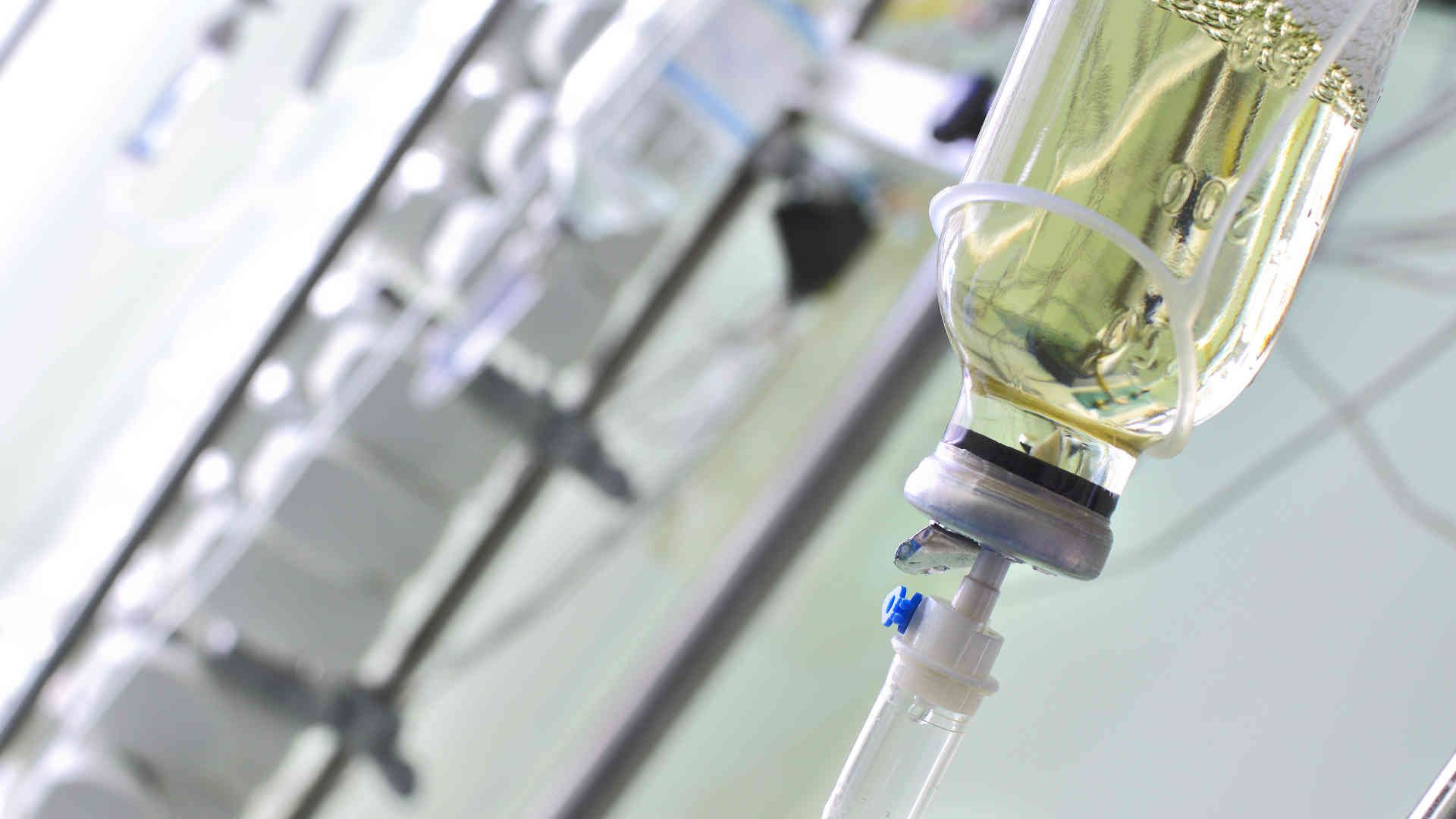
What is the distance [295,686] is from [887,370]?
1.87 ft

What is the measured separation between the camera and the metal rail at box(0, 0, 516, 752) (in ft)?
2.98

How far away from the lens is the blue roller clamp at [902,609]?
333 mm

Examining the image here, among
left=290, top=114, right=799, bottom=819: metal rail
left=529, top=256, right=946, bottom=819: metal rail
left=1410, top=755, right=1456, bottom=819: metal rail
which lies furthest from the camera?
left=290, top=114, right=799, bottom=819: metal rail

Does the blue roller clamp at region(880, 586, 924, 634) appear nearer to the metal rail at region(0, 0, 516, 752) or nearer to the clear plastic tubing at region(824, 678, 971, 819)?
the clear plastic tubing at region(824, 678, 971, 819)

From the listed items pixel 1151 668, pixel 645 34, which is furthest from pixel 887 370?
pixel 645 34

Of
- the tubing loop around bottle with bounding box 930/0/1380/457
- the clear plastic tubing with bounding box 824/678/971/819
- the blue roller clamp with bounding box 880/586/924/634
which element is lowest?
the clear plastic tubing with bounding box 824/678/971/819

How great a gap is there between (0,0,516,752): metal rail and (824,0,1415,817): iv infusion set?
0.68 m

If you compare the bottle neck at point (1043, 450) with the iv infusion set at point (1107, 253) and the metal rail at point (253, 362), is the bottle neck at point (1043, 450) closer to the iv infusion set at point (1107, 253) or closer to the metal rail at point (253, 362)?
the iv infusion set at point (1107, 253)

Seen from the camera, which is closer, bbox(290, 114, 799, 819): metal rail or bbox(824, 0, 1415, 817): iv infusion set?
bbox(824, 0, 1415, 817): iv infusion set

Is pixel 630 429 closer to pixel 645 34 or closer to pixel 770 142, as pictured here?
pixel 770 142

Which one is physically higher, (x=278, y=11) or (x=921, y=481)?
(x=278, y=11)

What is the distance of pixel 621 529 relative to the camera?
4.23 ft

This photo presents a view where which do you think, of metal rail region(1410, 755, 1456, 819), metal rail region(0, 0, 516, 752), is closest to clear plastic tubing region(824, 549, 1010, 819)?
metal rail region(1410, 755, 1456, 819)

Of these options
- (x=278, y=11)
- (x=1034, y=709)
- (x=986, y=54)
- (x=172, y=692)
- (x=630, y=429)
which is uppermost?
(x=986, y=54)
